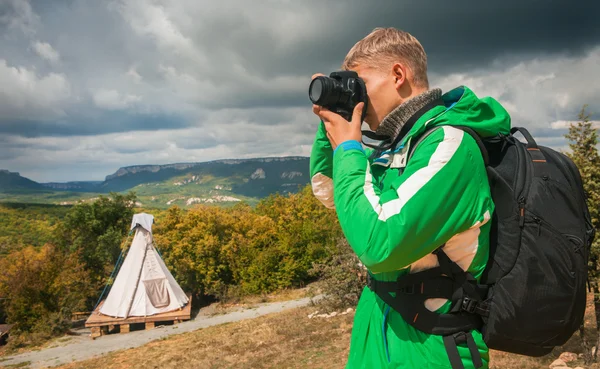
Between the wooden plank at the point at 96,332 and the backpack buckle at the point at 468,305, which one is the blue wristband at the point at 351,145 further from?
the wooden plank at the point at 96,332

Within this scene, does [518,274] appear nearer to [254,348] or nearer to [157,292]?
[254,348]

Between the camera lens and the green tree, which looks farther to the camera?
the green tree

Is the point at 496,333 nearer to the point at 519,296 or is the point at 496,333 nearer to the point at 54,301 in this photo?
the point at 519,296

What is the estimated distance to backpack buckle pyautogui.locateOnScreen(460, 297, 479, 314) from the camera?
3.94 ft

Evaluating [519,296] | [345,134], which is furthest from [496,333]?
[345,134]

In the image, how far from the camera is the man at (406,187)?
1.05 m

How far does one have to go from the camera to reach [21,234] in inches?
2355

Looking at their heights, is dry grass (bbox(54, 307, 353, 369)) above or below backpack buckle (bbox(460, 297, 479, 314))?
below

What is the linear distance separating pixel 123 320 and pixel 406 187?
2062cm

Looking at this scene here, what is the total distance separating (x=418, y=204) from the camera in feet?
3.37

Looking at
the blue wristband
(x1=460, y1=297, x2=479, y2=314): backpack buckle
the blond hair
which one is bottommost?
(x1=460, y1=297, x2=479, y2=314): backpack buckle

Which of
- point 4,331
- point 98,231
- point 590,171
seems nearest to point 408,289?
point 590,171

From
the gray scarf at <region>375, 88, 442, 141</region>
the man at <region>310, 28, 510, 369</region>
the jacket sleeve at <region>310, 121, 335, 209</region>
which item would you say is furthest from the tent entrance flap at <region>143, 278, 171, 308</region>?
the gray scarf at <region>375, 88, 442, 141</region>

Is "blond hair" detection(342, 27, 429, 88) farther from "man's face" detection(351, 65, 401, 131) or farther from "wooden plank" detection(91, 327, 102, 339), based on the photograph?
"wooden plank" detection(91, 327, 102, 339)
